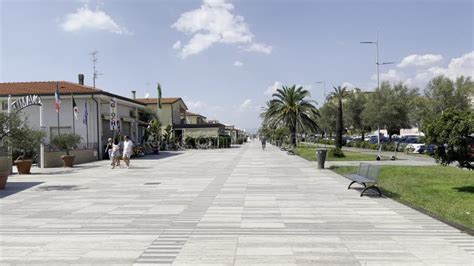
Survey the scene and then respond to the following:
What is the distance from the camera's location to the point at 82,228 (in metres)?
9.02

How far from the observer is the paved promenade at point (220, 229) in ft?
22.3

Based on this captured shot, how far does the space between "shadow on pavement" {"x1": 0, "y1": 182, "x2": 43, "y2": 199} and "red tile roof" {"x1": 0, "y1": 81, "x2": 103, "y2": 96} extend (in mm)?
18884

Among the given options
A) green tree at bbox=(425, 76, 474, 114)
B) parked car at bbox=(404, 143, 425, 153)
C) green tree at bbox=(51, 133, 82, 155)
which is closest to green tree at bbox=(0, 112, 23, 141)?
green tree at bbox=(51, 133, 82, 155)

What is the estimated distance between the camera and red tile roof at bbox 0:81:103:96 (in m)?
36.4

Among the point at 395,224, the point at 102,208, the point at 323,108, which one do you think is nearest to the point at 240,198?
the point at 102,208

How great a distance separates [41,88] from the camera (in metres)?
39.3

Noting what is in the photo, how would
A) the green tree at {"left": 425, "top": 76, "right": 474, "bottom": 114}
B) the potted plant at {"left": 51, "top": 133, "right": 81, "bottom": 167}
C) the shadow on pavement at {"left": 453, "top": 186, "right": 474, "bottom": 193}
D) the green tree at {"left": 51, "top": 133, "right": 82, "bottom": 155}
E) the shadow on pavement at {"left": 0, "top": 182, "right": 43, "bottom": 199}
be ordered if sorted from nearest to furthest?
the shadow on pavement at {"left": 453, "top": 186, "right": 474, "bottom": 193} → the shadow on pavement at {"left": 0, "top": 182, "right": 43, "bottom": 199} → the potted plant at {"left": 51, "top": 133, "right": 81, "bottom": 167} → the green tree at {"left": 51, "top": 133, "right": 82, "bottom": 155} → the green tree at {"left": 425, "top": 76, "right": 474, "bottom": 114}

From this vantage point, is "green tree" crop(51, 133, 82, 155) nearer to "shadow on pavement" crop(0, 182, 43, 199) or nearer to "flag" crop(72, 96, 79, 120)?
"flag" crop(72, 96, 79, 120)

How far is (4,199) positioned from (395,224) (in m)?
10.4

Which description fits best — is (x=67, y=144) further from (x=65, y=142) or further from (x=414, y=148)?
(x=414, y=148)

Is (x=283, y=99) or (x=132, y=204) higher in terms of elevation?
(x=283, y=99)

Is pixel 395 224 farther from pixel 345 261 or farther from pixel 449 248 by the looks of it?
pixel 345 261

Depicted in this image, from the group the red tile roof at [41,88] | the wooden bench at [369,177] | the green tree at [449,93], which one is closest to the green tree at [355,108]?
the green tree at [449,93]

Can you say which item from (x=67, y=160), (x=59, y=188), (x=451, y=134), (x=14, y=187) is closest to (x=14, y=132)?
(x=14, y=187)
